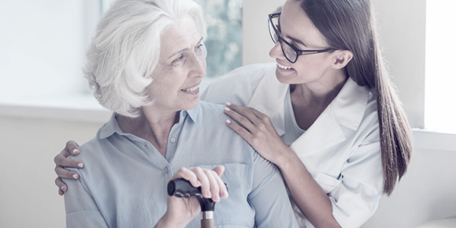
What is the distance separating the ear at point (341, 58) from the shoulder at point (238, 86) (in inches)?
11.6

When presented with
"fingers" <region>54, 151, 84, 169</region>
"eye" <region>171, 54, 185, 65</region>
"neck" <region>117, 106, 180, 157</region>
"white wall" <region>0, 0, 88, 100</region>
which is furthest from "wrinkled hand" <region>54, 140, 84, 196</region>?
"white wall" <region>0, 0, 88, 100</region>

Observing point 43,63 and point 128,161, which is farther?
point 43,63

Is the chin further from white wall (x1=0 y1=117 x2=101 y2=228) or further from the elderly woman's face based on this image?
white wall (x1=0 y1=117 x2=101 y2=228)

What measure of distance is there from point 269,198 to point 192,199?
309mm

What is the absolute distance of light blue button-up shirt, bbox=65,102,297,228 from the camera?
119 cm

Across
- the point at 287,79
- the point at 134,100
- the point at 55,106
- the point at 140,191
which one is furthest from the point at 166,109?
the point at 55,106

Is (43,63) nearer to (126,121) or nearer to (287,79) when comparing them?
(126,121)

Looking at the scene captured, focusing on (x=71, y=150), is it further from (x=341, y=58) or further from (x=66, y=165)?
(x=341, y=58)

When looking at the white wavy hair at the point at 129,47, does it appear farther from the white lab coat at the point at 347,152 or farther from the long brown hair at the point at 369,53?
the white lab coat at the point at 347,152

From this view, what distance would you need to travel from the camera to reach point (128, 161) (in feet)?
4.05

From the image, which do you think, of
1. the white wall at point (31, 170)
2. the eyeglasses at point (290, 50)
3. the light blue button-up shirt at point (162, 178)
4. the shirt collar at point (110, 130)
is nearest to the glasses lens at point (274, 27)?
the eyeglasses at point (290, 50)

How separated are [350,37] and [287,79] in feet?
0.75

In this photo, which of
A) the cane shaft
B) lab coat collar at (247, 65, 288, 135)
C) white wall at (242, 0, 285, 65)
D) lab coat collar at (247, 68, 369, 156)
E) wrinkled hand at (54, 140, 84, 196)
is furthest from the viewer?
white wall at (242, 0, 285, 65)

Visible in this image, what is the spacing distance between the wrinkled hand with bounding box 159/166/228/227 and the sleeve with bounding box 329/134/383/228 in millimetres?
526
